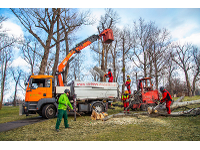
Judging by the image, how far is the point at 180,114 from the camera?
30.1 ft

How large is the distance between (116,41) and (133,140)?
26.5m

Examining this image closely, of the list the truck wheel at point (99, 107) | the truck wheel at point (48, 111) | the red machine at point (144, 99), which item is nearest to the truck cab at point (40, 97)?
the truck wheel at point (48, 111)

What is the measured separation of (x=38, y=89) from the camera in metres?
11.0

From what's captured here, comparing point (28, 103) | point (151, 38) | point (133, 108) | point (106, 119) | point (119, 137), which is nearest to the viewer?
point (119, 137)

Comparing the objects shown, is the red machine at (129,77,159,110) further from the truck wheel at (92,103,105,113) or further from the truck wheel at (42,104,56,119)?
the truck wheel at (42,104,56,119)

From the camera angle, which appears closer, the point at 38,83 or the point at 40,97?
the point at 40,97

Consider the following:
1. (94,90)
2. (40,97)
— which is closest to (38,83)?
(40,97)

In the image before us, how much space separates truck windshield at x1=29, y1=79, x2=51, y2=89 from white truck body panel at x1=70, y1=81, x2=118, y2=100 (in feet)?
5.67

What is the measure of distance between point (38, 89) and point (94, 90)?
393cm

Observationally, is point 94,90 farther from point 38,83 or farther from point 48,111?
point 38,83

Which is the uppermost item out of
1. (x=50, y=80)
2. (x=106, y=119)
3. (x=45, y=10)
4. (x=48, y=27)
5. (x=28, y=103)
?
(x=45, y=10)

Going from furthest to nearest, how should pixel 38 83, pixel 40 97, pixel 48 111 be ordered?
pixel 38 83, pixel 40 97, pixel 48 111
